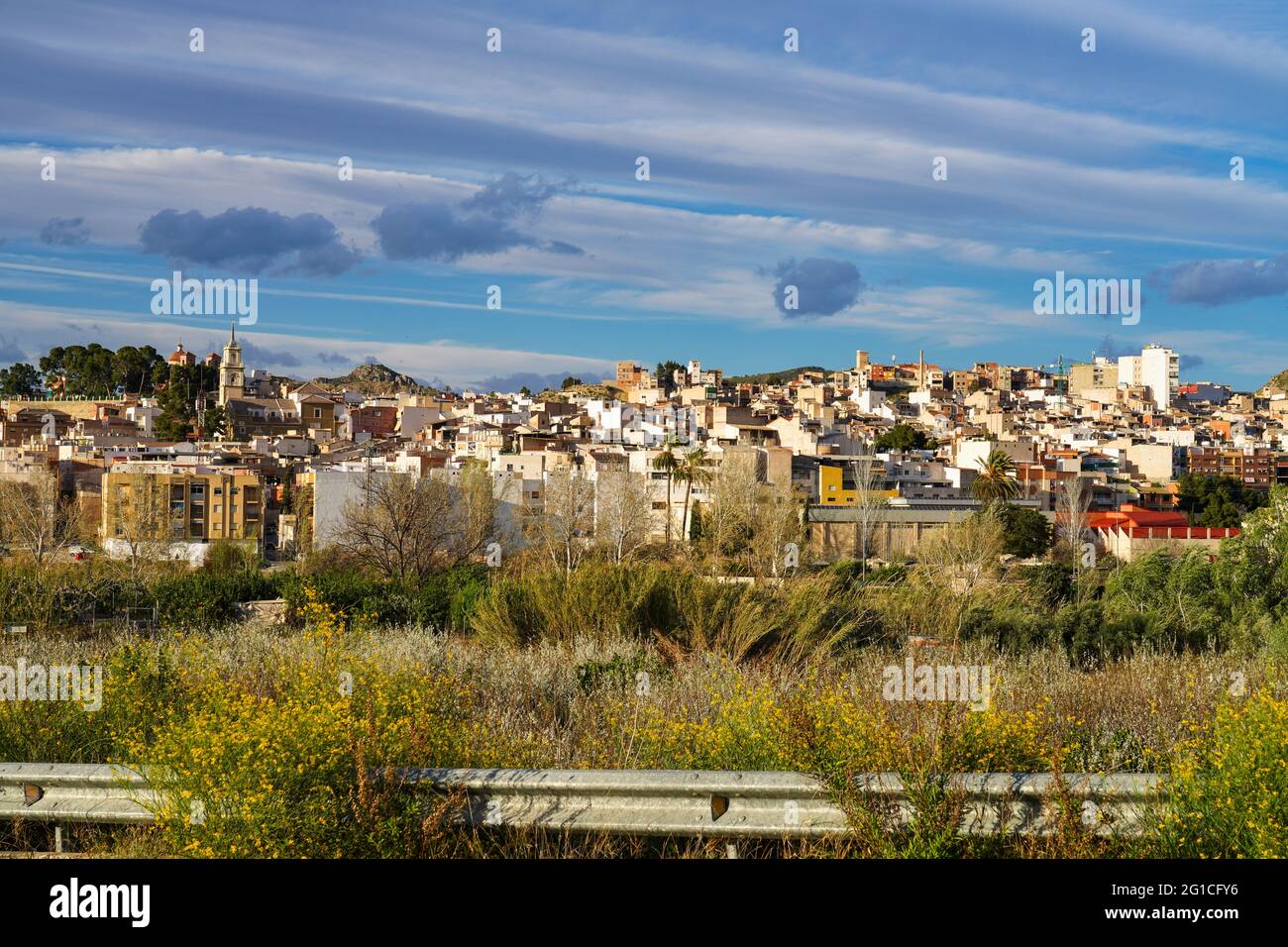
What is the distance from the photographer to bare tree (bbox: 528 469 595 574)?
36688 millimetres

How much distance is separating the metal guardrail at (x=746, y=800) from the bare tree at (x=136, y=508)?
35.4m

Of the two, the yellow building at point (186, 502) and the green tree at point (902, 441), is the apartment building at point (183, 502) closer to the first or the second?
the yellow building at point (186, 502)

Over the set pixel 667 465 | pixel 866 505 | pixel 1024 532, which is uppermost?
pixel 667 465

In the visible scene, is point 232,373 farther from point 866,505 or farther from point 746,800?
point 746,800

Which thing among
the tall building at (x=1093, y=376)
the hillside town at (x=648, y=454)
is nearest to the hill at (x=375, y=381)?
the hillside town at (x=648, y=454)

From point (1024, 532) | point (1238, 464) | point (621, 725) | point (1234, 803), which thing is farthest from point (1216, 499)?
point (1234, 803)

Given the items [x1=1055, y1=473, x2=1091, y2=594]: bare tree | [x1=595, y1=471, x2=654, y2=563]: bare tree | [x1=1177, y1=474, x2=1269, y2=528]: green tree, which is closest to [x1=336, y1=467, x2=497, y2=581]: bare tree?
[x1=595, y1=471, x2=654, y2=563]: bare tree

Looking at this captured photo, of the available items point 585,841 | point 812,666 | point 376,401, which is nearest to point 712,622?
point 812,666

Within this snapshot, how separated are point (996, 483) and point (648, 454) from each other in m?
15.9

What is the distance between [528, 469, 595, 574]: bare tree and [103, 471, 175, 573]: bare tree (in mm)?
11935

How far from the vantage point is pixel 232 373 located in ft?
323

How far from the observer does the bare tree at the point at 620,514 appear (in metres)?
37.0
